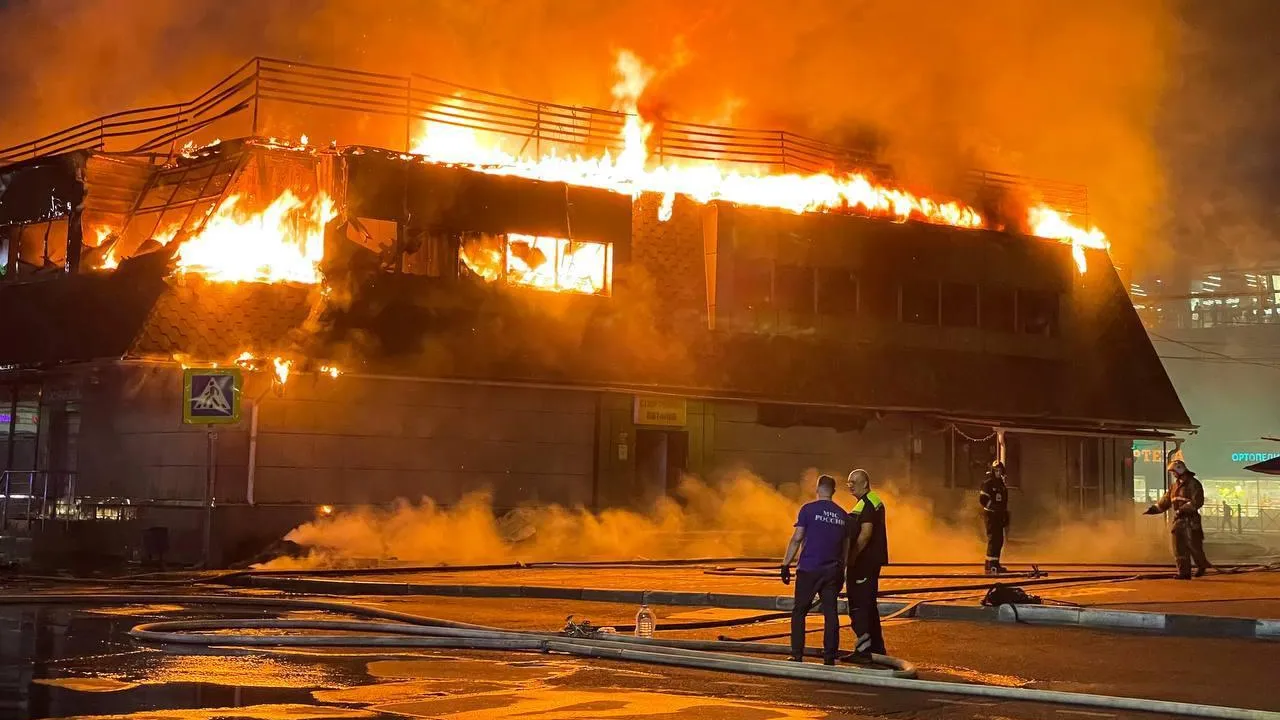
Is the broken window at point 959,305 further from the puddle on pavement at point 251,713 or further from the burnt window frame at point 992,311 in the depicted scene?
the puddle on pavement at point 251,713

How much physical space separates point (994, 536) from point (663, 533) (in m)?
7.53

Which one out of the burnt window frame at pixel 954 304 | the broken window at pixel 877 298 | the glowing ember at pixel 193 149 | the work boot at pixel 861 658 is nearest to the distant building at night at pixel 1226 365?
the burnt window frame at pixel 954 304

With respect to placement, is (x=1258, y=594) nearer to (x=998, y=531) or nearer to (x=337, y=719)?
(x=998, y=531)

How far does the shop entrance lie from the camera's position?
29.0 m

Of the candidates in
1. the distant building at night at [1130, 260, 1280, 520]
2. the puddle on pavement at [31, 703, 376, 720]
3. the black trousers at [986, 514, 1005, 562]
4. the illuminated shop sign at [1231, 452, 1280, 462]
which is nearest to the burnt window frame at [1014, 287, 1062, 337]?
the black trousers at [986, 514, 1005, 562]

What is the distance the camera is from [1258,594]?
1808 centimetres

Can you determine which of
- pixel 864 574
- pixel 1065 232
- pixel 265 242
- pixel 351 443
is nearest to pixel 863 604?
pixel 864 574

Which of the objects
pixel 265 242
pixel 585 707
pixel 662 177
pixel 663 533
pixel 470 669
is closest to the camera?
pixel 585 707

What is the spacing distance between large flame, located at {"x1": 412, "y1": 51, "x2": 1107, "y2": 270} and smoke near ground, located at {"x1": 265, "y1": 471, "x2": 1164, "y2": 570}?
19.8 feet

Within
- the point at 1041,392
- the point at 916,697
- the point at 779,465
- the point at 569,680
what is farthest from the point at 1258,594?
the point at 1041,392

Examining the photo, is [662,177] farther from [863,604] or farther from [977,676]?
[977,676]

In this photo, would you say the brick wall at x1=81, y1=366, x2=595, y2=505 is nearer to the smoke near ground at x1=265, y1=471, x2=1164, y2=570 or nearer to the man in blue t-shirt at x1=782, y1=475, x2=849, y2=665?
the smoke near ground at x1=265, y1=471, x2=1164, y2=570

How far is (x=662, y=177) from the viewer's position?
30.0 meters

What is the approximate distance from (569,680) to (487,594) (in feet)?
28.7
